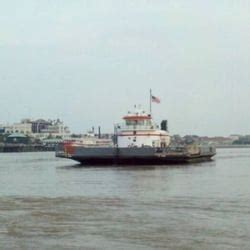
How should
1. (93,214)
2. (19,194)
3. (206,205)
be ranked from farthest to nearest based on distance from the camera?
(19,194) → (206,205) → (93,214)

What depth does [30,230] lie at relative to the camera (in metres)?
19.1

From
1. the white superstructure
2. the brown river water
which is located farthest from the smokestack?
the brown river water

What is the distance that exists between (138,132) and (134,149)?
4.66 meters

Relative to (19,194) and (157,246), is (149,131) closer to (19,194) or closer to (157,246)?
(19,194)

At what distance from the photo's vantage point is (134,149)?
201 ft

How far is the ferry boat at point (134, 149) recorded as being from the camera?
61.4 m

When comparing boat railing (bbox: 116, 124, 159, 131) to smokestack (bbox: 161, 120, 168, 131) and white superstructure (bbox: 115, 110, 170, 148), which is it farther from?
smokestack (bbox: 161, 120, 168, 131)

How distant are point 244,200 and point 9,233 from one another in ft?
40.4

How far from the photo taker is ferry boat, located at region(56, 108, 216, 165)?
202 feet

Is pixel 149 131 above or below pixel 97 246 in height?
above

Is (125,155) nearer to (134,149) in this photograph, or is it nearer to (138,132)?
(134,149)

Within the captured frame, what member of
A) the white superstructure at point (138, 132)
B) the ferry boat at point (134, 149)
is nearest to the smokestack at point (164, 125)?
the ferry boat at point (134, 149)

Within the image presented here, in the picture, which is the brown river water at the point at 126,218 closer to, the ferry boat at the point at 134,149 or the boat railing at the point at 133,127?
the ferry boat at the point at 134,149

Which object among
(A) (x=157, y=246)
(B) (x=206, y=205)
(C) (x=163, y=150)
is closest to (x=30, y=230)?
(A) (x=157, y=246)
